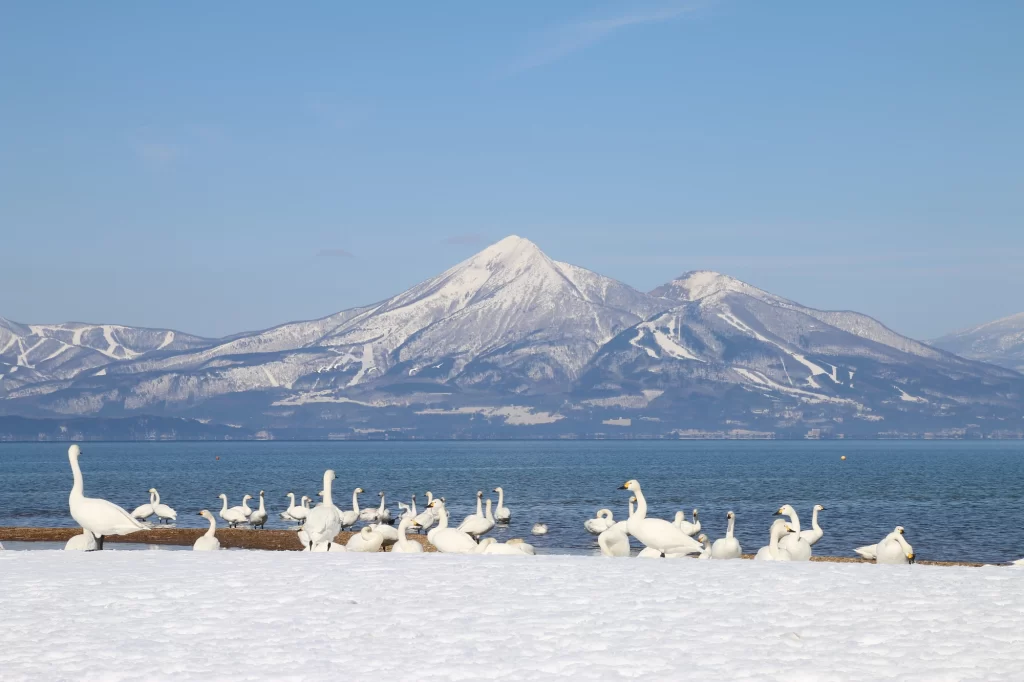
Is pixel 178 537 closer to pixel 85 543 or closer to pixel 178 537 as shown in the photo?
pixel 178 537

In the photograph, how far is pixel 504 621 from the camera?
1688 centimetres

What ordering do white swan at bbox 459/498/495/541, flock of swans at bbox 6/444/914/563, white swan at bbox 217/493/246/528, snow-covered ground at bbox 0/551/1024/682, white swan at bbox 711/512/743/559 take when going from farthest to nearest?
white swan at bbox 217/493/246/528 < white swan at bbox 459/498/495/541 < white swan at bbox 711/512/743/559 < flock of swans at bbox 6/444/914/563 < snow-covered ground at bbox 0/551/1024/682

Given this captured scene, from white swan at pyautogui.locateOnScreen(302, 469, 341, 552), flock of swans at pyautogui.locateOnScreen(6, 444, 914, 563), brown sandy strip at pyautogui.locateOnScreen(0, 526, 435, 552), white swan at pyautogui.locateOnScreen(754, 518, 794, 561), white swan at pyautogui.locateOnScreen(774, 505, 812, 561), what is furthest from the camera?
brown sandy strip at pyautogui.locateOnScreen(0, 526, 435, 552)

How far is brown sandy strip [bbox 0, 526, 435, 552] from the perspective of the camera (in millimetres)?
46500

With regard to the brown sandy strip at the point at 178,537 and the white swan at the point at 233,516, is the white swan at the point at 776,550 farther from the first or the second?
the white swan at the point at 233,516

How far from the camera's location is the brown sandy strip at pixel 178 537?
46.5 meters

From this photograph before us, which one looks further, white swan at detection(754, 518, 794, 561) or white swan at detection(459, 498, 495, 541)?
white swan at detection(459, 498, 495, 541)

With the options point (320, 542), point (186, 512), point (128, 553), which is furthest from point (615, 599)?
point (186, 512)

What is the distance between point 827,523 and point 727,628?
48150 mm

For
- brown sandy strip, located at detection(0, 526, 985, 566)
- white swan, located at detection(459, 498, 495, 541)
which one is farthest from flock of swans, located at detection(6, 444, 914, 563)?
brown sandy strip, located at detection(0, 526, 985, 566)

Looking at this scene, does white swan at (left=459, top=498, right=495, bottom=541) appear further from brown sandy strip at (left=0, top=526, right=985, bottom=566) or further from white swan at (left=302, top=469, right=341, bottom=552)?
white swan at (left=302, top=469, right=341, bottom=552)

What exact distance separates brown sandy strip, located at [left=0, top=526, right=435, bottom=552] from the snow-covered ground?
2445 centimetres

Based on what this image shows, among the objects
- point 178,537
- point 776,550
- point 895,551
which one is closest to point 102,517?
point 776,550

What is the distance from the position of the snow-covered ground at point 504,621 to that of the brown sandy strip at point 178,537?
24455mm
